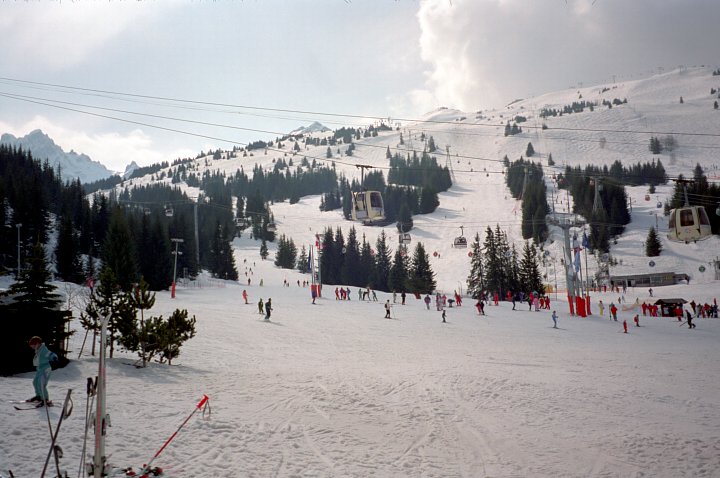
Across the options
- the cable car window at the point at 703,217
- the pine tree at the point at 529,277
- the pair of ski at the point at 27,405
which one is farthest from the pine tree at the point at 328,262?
the pair of ski at the point at 27,405

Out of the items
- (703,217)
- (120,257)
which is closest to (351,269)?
(120,257)

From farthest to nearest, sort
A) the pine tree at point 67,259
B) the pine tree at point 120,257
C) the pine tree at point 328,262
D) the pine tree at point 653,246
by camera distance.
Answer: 1. the pine tree at point 328,262
2. the pine tree at point 653,246
3. the pine tree at point 67,259
4. the pine tree at point 120,257

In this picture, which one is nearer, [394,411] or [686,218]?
[394,411]

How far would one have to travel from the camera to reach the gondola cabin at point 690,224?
29.7m

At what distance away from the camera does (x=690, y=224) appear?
30.3 meters

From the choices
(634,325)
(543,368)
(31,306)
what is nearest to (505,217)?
(634,325)

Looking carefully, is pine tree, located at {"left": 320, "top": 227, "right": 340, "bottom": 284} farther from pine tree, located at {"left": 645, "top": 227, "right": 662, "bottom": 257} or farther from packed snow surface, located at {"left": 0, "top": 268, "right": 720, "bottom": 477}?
packed snow surface, located at {"left": 0, "top": 268, "right": 720, "bottom": 477}

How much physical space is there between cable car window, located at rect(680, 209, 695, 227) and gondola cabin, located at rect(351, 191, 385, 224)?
1828 cm

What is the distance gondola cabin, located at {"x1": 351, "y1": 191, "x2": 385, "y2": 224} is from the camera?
3241 centimetres

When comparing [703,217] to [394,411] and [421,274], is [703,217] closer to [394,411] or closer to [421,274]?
[394,411]

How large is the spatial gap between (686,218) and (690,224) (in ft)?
1.54

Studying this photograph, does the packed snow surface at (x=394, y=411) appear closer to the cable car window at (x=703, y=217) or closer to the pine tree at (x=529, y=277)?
the cable car window at (x=703, y=217)

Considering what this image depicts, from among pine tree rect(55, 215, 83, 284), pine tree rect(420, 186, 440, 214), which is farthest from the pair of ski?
pine tree rect(420, 186, 440, 214)

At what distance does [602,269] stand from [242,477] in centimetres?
8584
